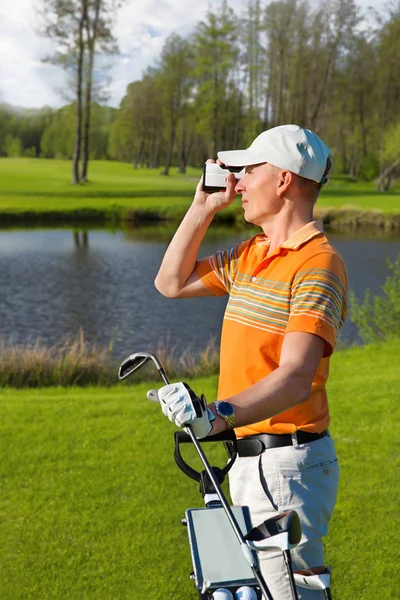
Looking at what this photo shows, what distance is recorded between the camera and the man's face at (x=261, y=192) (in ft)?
7.72

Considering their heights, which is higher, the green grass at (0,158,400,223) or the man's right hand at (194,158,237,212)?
the man's right hand at (194,158,237,212)

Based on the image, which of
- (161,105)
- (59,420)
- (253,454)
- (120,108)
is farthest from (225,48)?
(253,454)

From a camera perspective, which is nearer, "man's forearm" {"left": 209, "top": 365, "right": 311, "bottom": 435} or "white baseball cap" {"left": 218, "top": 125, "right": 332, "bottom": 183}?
"man's forearm" {"left": 209, "top": 365, "right": 311, "bottom": 435}

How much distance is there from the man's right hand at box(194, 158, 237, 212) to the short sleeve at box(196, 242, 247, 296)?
168 mm

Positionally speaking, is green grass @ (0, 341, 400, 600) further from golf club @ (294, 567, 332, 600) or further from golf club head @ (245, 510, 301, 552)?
golf club head @ (245, 510, 301, 552)

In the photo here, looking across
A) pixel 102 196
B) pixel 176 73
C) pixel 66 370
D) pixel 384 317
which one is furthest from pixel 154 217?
pixel 176 73

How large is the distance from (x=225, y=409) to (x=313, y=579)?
806 millimetres

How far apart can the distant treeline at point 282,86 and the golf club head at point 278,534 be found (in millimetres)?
51751

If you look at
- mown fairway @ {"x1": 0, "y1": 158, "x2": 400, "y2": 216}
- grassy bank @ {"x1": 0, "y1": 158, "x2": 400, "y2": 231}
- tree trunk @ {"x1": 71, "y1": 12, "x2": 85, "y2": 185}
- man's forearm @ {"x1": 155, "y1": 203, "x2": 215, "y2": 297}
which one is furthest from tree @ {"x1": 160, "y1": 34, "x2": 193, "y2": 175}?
man's forearm @ {"x1": 155, "y1": 203, "x2": 215, "y2": 297}

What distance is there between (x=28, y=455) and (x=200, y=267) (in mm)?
3476

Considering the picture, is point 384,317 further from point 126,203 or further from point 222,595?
point 126,203

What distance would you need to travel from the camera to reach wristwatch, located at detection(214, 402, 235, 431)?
189cm

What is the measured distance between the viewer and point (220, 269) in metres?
2.77

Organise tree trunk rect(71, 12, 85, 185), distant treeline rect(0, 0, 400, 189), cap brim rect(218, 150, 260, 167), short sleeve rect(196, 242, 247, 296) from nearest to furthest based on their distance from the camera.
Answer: cap brim rect(218, 150, 260, 167) → short sleeve rect(196, 242, 247, 296) → tree trunk rect(71, 12, 85, 185) → distant treeline rect(0, 0, 400, 189)
